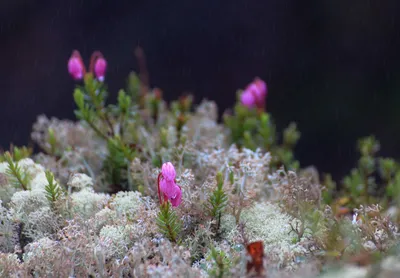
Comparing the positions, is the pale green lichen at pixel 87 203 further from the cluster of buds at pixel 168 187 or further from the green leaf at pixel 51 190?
the cluster of buds at pixel 168 187

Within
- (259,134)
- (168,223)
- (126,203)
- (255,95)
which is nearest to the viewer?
(168,223)

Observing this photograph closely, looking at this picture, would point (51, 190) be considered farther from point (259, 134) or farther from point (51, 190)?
point (259, 134)

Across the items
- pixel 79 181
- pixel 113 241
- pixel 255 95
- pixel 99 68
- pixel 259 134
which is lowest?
pixel 113 241

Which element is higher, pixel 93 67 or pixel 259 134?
pixel 93 67

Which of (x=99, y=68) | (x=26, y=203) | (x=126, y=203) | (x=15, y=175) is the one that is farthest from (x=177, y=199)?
(x=99, y=68)

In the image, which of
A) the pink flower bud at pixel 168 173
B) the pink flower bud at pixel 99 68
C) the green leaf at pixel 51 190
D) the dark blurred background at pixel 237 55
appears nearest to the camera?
the pink flower bud at pixel 168 173

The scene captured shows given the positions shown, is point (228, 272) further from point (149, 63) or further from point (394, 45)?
point (394, 45)

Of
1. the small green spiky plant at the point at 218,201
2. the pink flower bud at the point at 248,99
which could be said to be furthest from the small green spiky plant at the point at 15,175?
the pink flower bud at the point at 248,99
